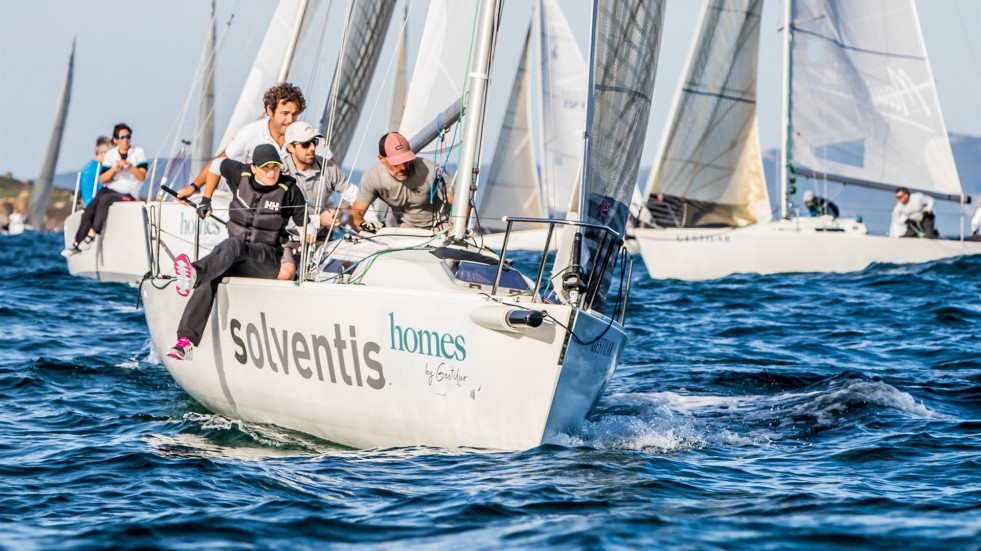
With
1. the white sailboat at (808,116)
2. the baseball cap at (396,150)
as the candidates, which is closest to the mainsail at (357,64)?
the baseball cap at (396,150)

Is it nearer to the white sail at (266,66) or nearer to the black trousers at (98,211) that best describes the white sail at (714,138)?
the white sail at (266,66)

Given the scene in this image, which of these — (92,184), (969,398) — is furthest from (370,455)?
(92,184)

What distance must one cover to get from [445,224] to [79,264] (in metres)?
9.62

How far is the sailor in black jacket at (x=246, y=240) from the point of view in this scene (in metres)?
6.48

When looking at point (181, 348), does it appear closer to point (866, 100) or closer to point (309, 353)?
point (309, 353)

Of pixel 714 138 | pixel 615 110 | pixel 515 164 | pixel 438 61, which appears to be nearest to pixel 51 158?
pixel 515 164

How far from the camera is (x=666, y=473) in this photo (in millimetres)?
5250

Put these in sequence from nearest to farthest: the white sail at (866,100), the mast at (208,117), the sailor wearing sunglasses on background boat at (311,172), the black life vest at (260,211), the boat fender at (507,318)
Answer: the boat fender at (507,318) → the black life vest at (260,211) → the sailor wearing sunglasses on background boat at (311,172) → the mast at (208,117) → the white sail at (866,100)

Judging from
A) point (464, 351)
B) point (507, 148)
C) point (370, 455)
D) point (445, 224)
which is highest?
point (507, 148)

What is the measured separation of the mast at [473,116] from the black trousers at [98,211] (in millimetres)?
9051

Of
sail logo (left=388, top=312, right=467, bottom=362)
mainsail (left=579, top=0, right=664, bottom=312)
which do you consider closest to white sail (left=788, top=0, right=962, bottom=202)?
mainsail (left=579, top=0, right=664, bottom=312)

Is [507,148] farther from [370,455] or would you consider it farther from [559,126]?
[370,455]

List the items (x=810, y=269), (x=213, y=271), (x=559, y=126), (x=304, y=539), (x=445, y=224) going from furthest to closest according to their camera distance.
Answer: (x=559, y=126) < (x=810, y=269) < (x=445, y=224) < (x=213, y=271) < (x=304, y=539)

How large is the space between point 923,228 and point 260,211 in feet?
56.4
